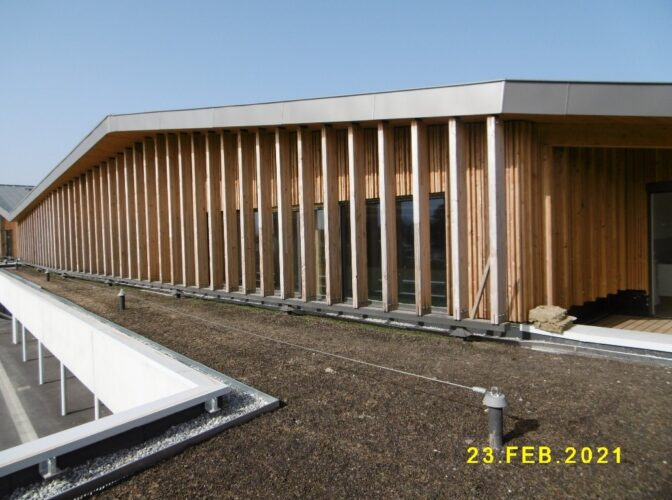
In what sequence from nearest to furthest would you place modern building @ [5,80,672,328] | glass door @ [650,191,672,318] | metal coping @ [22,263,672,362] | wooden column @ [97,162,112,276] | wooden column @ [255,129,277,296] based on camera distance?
metal coping @ [22,263,672,362], modern building @ [5,80,672,328], glass door @ [650,191,672,318], wooden column @ [255,129,277,296], wooden column @ [97,162,112,276]

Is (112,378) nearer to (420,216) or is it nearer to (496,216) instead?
(420,216)

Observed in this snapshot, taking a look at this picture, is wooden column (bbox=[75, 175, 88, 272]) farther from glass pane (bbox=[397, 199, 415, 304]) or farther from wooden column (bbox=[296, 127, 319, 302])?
glass pane (bbox=[397, 199, 415, 304])

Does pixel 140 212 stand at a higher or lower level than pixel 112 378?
higher

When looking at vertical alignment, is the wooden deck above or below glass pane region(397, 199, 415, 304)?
below

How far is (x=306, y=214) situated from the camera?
1128cm

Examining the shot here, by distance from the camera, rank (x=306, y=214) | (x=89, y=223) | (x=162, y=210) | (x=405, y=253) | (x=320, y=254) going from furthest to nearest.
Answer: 1. (x=89, y=223)
2. (x=162, y=210)
3. (x=320, y=254)
4. (x=306, y=214)
5. (x=405, y=253)

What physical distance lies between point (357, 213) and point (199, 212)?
6.81 m

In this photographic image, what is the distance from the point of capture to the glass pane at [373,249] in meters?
10.6

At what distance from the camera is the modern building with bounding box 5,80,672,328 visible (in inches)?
321

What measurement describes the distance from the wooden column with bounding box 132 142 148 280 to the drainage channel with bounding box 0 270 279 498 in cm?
957

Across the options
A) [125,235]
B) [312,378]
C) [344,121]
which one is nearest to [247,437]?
[312,378]

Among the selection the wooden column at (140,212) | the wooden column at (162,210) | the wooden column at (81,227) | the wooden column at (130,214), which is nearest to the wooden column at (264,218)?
the wooden column at (162,210)

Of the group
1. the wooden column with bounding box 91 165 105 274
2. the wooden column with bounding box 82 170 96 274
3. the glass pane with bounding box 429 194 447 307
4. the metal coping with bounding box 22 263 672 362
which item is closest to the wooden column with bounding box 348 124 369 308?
the metal coping with bounding box 22 263 672 362

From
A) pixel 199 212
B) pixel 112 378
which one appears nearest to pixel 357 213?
pixel 112 378
